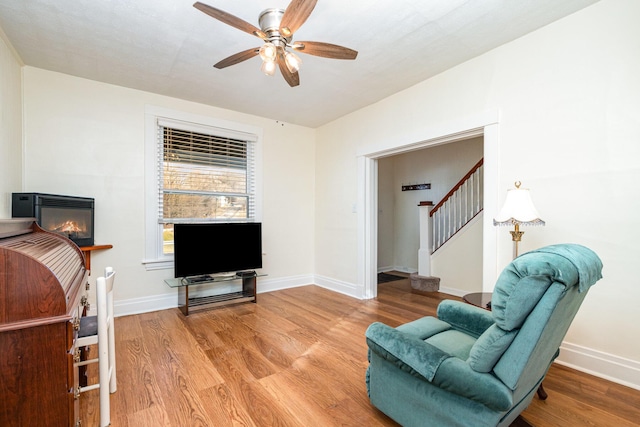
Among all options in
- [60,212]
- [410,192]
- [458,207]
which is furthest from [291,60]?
[410,192]

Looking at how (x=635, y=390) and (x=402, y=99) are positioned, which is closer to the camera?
(x=635, y=390)

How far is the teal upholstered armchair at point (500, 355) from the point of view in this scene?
3.84 feet

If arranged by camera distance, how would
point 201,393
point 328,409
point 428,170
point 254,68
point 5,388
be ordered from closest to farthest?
1. point 5,388
2. point 328,409
3. point 201,393
4. point 254,68
5. point 428,170

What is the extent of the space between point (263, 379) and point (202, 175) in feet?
9.45

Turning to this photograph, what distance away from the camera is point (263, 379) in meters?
2.14

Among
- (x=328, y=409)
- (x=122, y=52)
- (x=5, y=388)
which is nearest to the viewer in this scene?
(x=5, y=388)

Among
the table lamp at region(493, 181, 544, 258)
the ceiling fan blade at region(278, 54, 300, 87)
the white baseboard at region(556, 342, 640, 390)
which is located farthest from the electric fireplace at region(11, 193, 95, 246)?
the white baseboard at region(556, 342, 640, 390)

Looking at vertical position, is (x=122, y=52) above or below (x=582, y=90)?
above

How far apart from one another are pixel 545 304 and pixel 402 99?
9.94ft

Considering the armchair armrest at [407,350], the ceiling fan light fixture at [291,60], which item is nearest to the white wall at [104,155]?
the ceiling fan light fixture at [291,60]

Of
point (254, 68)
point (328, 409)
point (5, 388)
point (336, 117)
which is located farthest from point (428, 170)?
point (5, 388)

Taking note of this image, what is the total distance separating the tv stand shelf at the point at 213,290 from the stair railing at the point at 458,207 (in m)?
3.03

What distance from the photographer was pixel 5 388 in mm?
1129

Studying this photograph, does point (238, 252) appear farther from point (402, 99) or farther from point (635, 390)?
point (635, 390)
